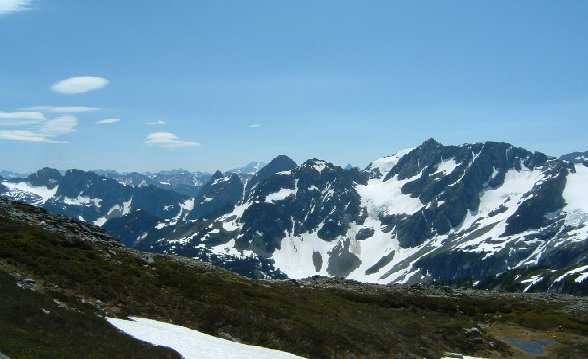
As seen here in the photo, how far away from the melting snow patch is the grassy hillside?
1.92m

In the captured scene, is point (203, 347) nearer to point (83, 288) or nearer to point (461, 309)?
point (83, 288)

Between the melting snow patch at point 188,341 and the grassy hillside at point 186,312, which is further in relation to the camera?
the melting snow patch at point 188,341

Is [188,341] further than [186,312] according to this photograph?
No

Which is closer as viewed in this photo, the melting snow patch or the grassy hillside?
the grassy hillside

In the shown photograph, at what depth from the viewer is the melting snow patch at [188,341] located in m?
29.4

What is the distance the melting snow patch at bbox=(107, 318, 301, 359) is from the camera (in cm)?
2942

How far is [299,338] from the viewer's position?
37.2 metres

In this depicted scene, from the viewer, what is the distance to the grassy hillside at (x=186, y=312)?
85.1ft

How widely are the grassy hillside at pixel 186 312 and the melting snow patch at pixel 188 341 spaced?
75.4 inches

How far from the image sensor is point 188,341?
3109 cm

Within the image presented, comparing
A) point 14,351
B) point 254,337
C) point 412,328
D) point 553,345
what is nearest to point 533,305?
point 553,345

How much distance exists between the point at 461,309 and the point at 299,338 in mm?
36724

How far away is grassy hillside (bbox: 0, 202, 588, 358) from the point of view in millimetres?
25953

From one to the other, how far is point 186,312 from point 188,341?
7.30 meters
